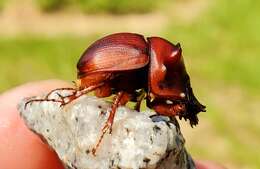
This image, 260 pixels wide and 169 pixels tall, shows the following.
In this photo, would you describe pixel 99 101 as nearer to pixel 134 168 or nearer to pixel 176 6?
pixel 134 168

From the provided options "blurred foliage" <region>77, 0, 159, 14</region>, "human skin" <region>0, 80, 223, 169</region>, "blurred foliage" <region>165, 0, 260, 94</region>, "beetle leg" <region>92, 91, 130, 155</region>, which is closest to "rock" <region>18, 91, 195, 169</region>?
"beetle leg" <region>92, 91, 130, 155</region>

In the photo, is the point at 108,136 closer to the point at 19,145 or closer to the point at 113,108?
the point at 113,108

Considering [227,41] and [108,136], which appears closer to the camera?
[108,136]

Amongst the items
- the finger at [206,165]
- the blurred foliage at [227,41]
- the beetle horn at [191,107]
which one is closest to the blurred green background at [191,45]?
the blurred foliage at [227,41]

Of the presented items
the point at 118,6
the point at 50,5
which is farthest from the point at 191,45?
the point at 50,5

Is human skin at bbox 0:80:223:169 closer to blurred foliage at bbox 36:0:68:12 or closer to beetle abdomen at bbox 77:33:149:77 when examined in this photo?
beetle abdomen at bbox 77:33:149:77
